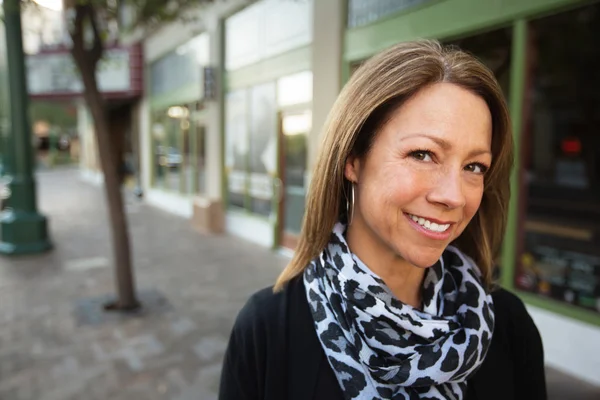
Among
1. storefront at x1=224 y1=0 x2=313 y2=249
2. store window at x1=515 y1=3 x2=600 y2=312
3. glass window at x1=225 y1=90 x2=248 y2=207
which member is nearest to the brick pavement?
storefront at x1=224 y1=0 x2=313 y2=249

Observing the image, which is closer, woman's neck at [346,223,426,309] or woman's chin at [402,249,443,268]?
woman's chin at [402,249,443,268]

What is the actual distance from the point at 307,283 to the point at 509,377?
64 centimetres

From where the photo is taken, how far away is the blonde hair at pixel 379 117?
115 cm

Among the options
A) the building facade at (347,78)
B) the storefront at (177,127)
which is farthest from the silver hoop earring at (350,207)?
the storefront at (177,127)

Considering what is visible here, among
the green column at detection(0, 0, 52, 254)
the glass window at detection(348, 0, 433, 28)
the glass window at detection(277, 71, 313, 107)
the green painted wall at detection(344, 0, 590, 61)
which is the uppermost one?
the glass window at detection(348, 0, 433, 28)

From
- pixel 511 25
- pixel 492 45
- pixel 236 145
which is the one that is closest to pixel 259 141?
pixel 236 145

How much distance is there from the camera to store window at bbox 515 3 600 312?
5453 millimetres

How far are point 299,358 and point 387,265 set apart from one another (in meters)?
0.35

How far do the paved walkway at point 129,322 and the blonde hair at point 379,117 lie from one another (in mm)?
2603

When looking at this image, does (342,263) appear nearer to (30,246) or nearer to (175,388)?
(175,388)

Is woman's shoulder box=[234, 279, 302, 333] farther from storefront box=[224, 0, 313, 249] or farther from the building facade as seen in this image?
storefront box=[224, 0, 313, 249]

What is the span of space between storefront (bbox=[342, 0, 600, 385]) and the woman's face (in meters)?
2.26

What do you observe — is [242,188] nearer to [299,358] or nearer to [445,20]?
[445,20]

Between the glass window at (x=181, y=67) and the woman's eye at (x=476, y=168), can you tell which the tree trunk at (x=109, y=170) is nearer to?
the woman's eye at (x=476, y=168)
